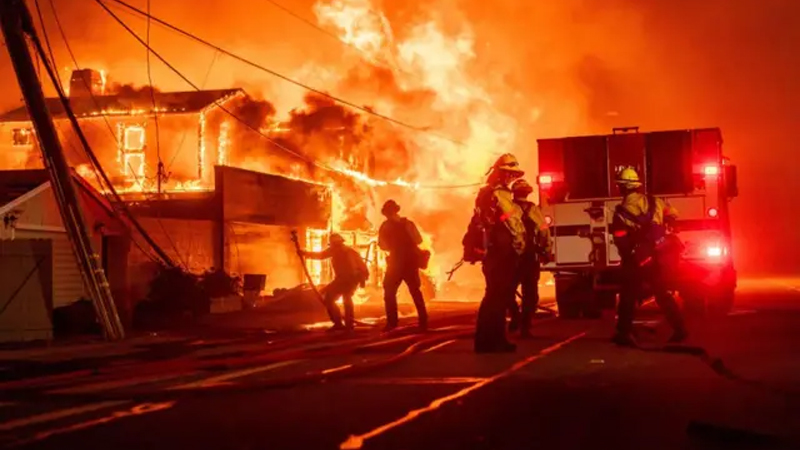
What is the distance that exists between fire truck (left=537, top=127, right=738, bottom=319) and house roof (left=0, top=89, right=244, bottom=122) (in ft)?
59.4

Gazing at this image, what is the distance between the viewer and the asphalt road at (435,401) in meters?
5.89

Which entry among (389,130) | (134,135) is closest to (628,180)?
(389,130)

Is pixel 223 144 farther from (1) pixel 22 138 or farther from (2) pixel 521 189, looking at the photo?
(2) pixel 521 189

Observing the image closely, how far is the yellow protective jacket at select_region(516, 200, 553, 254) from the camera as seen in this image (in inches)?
519

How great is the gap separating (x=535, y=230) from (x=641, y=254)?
2.49 metres

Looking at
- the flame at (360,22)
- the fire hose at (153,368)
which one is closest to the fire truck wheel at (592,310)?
the fire hose at (153,368)

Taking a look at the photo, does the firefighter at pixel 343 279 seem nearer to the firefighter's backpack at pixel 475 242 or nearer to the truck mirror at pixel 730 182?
the firefighter's backpack at pixel 475 242

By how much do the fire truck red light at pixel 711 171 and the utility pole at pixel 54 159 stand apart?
9558 mm

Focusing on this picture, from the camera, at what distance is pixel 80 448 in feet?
18.8

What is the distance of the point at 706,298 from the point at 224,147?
65.9 ft

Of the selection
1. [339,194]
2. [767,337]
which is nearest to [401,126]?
[339,194]

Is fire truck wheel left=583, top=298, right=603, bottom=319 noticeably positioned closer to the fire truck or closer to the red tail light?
the fire truck

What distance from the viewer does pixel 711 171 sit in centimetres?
1634

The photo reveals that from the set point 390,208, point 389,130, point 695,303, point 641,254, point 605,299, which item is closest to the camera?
point 641,254
